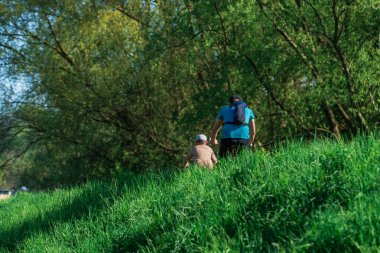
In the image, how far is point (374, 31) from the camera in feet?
46.7

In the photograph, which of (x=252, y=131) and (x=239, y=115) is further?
(x=252, y=131)

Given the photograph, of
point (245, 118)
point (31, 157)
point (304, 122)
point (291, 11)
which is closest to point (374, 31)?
point (291, 11)

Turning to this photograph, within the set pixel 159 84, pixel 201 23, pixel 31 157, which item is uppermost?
pixel 201 23

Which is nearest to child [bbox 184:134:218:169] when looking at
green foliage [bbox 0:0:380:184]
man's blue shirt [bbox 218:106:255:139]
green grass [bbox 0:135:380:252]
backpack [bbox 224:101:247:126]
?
man's blue shirt [bbox 218:106:255:139]

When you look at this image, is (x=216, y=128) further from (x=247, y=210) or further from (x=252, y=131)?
(x=247, y=210)

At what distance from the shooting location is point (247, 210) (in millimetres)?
4688

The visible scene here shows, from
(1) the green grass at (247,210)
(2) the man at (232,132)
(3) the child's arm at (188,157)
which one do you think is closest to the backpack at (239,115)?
(2) the man at (232,132)

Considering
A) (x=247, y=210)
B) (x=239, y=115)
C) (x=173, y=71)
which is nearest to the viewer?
(x=247, y=210)

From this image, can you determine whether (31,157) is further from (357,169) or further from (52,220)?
(357,169)

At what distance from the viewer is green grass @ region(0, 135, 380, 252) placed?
3664 mm

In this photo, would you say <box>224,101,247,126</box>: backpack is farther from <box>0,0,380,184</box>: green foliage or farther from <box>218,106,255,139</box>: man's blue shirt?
<box>0,0,380,184</box>: green foliage

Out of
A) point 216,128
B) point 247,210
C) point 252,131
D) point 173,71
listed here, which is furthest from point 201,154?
point 173,71

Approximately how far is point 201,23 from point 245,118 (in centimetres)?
788

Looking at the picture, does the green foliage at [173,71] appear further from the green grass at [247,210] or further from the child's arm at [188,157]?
the green grass at [247,210]
